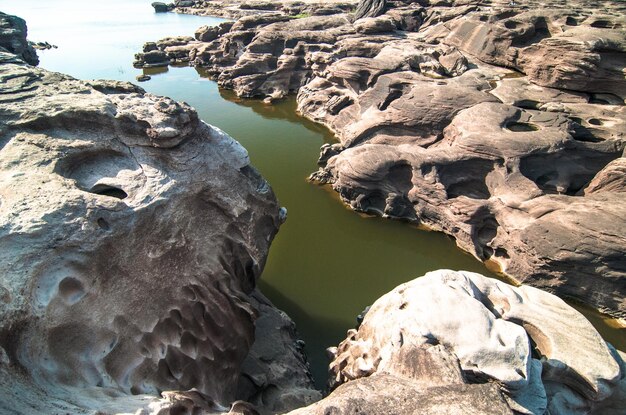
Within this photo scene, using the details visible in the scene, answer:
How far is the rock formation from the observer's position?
343cm

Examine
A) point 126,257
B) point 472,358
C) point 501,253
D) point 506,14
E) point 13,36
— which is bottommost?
point 501,253

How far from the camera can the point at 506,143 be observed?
8.89 metres

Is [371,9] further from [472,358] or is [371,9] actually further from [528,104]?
[472,358]

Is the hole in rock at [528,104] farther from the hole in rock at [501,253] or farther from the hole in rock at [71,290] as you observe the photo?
the hole in rock at [71,290]

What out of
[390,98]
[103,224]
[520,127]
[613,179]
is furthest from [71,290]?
[390,98]

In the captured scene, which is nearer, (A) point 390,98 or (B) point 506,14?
(A) point 390,98

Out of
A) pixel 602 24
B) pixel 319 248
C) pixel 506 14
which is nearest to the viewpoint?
pixel 319 248

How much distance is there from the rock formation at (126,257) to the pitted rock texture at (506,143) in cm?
503

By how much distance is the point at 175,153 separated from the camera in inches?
197

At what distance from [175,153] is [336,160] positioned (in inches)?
269

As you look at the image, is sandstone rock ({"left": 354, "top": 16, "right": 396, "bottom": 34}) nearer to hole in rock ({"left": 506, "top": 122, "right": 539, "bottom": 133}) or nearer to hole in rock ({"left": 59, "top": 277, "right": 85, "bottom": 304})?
hole in rock ({"left": 506, "top": 122, "right": 539, "bottom": 133})

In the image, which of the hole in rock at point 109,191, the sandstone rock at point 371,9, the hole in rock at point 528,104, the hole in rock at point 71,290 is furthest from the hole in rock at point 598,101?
the sandstone rock at point 371,9

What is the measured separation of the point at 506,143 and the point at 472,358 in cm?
672

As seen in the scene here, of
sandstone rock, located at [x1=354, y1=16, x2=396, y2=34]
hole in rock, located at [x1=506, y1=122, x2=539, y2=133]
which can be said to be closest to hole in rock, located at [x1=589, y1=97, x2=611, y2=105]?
hole in rock, located at [x1=506, y1=122, x2=539, y2=133]
